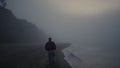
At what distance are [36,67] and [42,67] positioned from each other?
52 cm

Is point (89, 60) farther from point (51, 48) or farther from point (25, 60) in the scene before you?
point (51, 48)

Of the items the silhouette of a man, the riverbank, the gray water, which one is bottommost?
the gray water

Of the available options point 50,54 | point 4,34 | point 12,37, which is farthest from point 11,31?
point 50,54

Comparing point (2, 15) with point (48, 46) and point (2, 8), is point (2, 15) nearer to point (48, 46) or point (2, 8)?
point (2, 8)

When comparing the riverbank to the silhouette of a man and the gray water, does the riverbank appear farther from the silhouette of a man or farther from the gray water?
the gray water

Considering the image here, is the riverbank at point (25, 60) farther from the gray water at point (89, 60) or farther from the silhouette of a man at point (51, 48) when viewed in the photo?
the gray water at point (89, 60)

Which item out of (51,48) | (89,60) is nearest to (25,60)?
(51,48)

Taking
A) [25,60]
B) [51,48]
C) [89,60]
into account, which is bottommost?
[89,60]

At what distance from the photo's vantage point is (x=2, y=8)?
87.4 m

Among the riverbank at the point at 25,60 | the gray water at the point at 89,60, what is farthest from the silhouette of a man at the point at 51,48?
the gray water at the point at 89,60

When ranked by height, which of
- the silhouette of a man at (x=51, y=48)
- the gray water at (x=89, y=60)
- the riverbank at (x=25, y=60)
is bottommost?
the gray water at (x=89, y=60)

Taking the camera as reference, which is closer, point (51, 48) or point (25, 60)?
point (51, 48)

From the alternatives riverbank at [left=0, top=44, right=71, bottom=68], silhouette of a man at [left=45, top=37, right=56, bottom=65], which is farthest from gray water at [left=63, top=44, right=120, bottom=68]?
silhouette of a man at [left=45, top=37, right=56, bottom=65]

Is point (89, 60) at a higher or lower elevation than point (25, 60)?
lower
